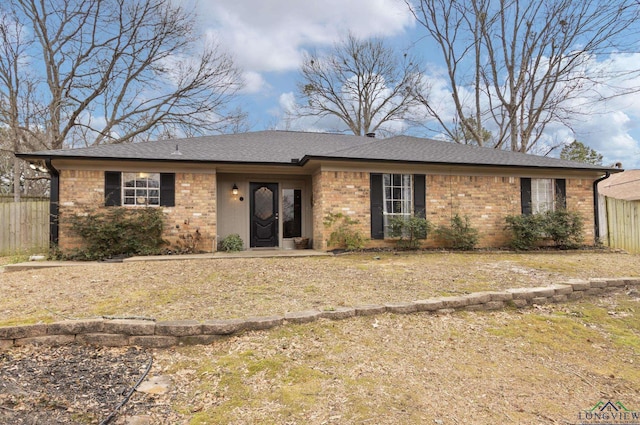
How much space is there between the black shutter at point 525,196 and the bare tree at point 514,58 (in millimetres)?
7112

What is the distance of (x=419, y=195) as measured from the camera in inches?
364

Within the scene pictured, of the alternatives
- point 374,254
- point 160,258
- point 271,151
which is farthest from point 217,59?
point 374,254

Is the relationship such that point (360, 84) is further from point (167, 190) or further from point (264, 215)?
point (167, 190)

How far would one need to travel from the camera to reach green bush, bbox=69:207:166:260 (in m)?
7.66

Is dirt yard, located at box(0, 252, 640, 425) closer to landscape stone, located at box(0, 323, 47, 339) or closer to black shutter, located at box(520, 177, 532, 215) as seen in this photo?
landscape stone, located at box(0, 323, 47, 339)

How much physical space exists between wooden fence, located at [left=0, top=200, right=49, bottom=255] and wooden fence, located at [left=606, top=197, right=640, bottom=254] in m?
17.0

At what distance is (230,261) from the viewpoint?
725cm

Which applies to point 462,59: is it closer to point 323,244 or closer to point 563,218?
point 563,218

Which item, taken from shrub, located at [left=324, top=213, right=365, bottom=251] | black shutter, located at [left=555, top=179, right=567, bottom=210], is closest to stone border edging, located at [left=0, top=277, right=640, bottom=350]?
shrub, located at [left=324, top=213, right=365, bottom=251]

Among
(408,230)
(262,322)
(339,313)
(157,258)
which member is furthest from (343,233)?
(262,322)

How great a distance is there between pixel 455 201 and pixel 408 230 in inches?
71.5

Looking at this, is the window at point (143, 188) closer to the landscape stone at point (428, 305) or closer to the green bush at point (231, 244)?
the green bush at point (231, 244)

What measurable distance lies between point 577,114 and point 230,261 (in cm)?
1624

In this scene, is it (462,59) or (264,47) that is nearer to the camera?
(264,47)
